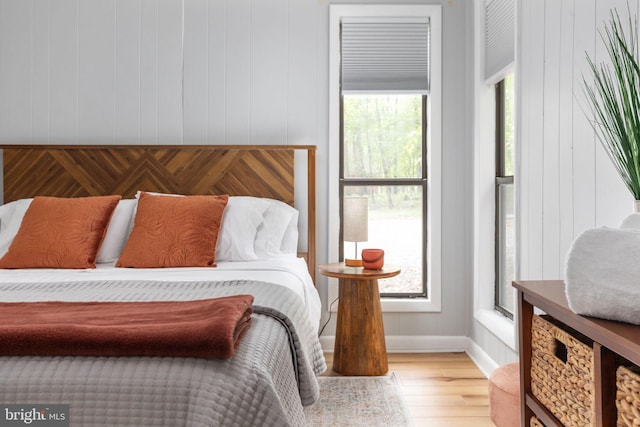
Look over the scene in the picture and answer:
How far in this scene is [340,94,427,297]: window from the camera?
11.6ft

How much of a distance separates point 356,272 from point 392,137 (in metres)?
1.07

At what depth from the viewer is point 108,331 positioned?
4.23 feet

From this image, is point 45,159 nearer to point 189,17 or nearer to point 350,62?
point 189,17

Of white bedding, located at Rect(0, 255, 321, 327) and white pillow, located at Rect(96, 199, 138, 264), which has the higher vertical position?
white pillow, located at Rect(96, 199, 138, 264)

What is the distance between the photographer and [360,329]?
299 cm

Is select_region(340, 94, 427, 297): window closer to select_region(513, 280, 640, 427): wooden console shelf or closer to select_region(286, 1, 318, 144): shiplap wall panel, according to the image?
select_region(286, 1, 318, 144): shiplap wall panel

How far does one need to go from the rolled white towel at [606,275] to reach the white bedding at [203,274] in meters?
1.28

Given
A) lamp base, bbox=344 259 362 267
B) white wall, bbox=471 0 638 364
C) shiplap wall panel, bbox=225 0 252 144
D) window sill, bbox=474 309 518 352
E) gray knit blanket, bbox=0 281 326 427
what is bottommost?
window sill, bbox=474 309 518 352

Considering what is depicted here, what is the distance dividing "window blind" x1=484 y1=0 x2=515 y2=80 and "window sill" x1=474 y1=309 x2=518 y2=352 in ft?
4.41

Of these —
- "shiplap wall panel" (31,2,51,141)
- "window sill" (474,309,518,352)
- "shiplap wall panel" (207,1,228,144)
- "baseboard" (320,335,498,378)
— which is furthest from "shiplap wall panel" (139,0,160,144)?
"window sill" (474,309,518,352)

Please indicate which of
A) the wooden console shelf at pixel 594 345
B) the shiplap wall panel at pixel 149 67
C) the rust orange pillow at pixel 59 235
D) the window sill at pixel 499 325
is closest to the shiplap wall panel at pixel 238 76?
the shiplap wall panel at pixel 149 67

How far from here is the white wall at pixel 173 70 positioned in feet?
11.3

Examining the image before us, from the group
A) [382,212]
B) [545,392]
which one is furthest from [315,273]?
[545,392]

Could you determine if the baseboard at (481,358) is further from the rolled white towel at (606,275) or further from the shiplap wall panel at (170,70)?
the shiplap wall panel at (170,70)
